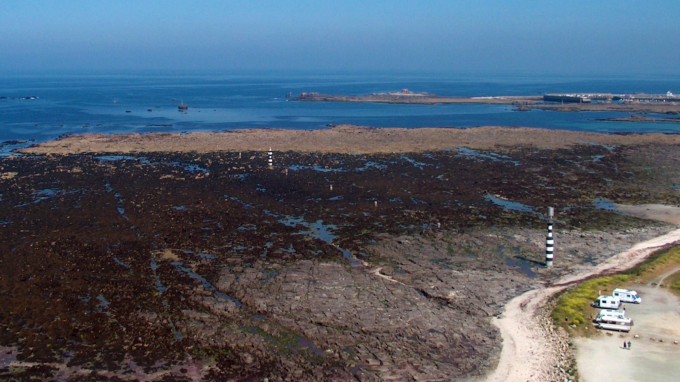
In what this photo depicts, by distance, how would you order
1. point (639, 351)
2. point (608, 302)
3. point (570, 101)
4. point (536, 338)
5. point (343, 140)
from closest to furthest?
point (639, 351)
point (536, 338)
point (608, 302)
point (343, 140)
point (570, 101)

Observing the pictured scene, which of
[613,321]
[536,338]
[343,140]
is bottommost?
[536,338]

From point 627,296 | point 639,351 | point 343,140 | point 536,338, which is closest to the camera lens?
point 639,351

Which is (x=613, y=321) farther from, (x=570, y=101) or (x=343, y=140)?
(x=570, y=101)

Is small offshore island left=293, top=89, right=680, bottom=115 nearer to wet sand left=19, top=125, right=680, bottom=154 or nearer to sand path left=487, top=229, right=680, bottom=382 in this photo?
wet sand left=19, top=125, right=680, bottom=154

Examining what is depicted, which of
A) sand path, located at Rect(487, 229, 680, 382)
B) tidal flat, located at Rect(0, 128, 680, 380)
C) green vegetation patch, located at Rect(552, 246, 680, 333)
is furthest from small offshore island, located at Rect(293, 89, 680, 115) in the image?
sand path, located at Rect(487, 229, 680, 382)

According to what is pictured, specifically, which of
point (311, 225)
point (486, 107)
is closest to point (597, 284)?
point (311, 225)

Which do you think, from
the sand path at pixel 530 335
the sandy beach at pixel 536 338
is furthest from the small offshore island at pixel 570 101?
the sandy beach at pixel 536 338

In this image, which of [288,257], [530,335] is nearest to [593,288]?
[530,335]

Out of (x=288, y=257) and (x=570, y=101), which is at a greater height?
(x=570, y=101)
